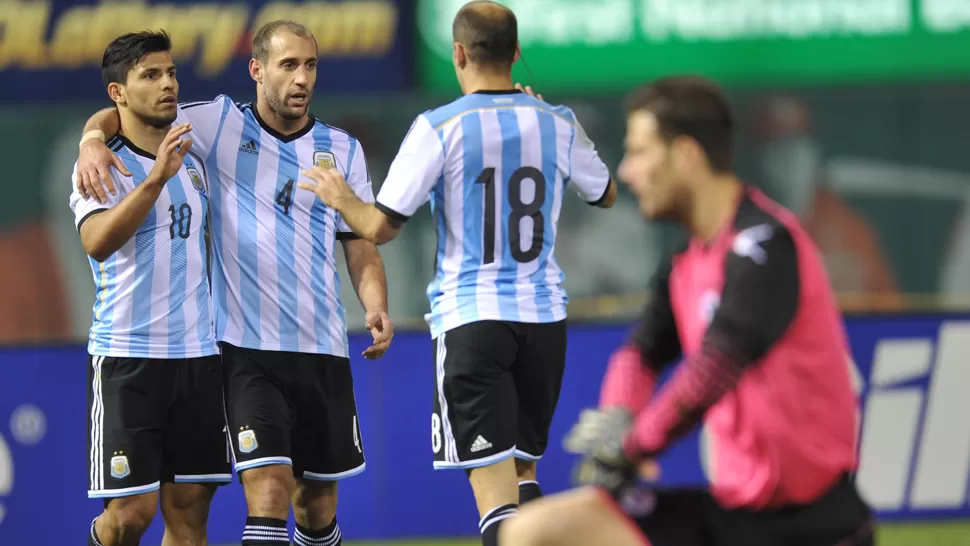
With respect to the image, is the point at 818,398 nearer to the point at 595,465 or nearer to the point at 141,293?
the point at 595,465

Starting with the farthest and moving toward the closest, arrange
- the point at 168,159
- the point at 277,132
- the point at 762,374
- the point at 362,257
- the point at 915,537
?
the point at 915,537, the point at 362,257, the point at 277,132, the point at 168,159, the point at 762,374

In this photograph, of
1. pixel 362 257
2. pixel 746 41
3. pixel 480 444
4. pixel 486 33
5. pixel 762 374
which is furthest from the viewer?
pixel 746 41

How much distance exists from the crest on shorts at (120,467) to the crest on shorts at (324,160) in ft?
4.08

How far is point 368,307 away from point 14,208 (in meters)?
6.35

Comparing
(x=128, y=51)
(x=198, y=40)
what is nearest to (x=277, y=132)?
(x=128, y=51)

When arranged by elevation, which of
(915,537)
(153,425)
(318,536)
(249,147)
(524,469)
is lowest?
(915,537)

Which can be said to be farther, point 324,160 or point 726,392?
point 324,160

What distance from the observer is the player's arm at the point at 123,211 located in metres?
4.77

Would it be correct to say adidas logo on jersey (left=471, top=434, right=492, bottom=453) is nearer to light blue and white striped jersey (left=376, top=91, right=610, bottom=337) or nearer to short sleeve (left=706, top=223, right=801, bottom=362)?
light blue and white striped jersey (left=376, top=91, right=610, bottom=337)

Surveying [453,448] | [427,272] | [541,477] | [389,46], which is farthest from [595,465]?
[389,46]

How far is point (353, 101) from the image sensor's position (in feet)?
35.4

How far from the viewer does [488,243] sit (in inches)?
200

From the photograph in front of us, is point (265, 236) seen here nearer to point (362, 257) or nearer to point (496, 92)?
point (362, 257)

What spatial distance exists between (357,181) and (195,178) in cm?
61
